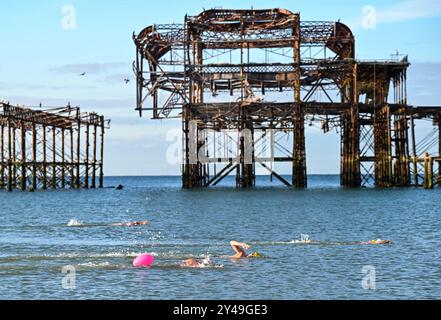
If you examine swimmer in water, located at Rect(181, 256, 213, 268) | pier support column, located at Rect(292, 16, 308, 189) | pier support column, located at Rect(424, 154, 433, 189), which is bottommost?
swimmer in water, located at Rect(181, 256, 213, 268)

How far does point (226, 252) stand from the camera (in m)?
36.4

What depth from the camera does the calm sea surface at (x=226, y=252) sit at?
26.5 meters

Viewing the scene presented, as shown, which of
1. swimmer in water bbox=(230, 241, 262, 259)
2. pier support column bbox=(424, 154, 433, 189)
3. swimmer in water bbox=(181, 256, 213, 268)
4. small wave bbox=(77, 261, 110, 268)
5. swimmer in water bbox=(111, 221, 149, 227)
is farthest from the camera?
pier support column bbox=(424, 154, 433, 189)

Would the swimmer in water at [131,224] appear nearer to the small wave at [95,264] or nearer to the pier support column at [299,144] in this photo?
the small wave at [95,264]

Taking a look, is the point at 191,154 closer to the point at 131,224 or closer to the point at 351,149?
the point at 351,149

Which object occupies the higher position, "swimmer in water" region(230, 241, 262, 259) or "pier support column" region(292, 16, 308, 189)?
"pier support column" region(292, 16, 308, 189)

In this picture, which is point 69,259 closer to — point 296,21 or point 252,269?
point 252,269

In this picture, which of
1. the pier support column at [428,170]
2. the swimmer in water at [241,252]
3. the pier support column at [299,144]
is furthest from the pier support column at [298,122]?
the swimmer in water at [241,252]

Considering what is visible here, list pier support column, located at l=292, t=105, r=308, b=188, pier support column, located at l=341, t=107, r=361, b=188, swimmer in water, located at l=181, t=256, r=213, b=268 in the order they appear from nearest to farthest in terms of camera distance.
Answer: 1. swimmer in water, located at l=181, t=256, r=213, b=268
2. pier support column, located at l=341, t=107, r=361, b=188
3. pier support column, located at l=292, t=105, r=308, b=188

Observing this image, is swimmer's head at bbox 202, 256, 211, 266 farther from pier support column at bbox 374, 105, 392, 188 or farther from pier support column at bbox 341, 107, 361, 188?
pier support column at bbox 374, 105, 392, 188

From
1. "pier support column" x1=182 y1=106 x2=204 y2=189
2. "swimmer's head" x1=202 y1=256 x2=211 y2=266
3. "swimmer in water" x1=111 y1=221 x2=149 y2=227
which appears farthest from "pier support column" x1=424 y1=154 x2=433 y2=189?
"swimmer's head" x1=202 y1=256 x2=211 y2=266

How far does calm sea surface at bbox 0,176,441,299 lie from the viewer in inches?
1045

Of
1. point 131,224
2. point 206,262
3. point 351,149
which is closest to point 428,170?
point 351,149

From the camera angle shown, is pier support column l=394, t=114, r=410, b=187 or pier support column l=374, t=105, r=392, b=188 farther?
pier support column l=394, t=114, r=410, b=187
